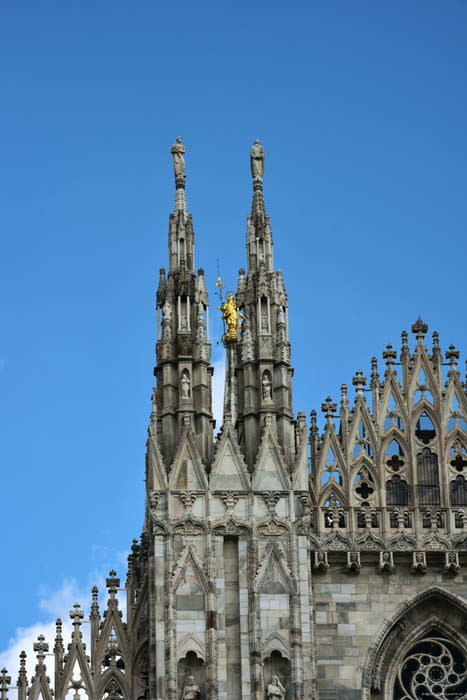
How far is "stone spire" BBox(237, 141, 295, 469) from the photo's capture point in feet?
109

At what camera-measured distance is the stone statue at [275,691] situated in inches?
1210

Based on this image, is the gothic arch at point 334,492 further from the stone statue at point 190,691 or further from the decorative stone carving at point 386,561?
the stone statue at point 190,691

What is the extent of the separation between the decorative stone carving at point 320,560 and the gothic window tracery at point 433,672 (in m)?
1.92

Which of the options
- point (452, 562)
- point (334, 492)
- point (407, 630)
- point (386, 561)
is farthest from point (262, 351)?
point (407, 630)

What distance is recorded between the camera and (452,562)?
32.8 metres

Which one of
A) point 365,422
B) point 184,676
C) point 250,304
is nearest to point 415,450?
point 365,422

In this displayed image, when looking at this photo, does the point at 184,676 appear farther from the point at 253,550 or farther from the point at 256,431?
the point at 256,431

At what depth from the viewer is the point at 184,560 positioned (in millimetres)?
31609

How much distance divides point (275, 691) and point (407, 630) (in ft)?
9.83

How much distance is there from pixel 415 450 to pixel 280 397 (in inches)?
99.2

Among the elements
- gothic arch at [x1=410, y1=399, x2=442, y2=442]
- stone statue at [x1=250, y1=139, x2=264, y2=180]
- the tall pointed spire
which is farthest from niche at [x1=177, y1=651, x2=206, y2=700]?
stone statue at [x1=250, y1=139, x2=264, y2=180]

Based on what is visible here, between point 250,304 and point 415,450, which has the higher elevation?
point 250,304

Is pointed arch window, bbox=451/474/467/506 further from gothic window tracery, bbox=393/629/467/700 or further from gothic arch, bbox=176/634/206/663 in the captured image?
gothic arch, bbox=176/634/206/663

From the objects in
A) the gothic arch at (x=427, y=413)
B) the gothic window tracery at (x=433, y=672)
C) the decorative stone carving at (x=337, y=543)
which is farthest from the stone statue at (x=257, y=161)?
the gothic window tracery at (x=433, y=672)
